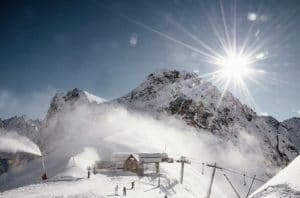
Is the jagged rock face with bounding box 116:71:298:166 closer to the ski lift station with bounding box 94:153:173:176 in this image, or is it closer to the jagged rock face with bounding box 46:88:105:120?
the jagged rock face with bounding box 46:88:105:120

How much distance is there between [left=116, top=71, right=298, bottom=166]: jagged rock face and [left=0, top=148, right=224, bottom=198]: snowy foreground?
2605 inches

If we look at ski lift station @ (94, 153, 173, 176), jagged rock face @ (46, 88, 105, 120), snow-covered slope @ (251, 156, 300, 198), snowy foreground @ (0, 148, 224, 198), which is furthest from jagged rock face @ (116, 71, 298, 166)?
snow-covered slope @ (251, 156, 300, 198)

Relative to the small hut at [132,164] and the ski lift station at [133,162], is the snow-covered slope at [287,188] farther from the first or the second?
the small hut at [132,164]

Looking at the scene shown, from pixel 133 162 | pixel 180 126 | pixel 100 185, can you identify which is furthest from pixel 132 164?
pixel 180 126

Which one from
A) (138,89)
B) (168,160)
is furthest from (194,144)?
(138,89)

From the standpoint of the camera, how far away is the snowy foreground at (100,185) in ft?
99.0

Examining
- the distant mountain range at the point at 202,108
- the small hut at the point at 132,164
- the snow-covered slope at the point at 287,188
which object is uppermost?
the distant mountain range at the point at 202,108

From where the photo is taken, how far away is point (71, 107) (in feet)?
577

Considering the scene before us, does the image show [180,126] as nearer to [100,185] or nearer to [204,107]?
[204,107]

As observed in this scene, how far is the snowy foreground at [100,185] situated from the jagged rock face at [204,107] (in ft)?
217

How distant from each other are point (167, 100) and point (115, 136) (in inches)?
2107

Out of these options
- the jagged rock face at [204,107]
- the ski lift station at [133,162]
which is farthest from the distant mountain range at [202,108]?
the ski lift station at [133,162]

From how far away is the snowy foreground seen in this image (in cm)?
3017

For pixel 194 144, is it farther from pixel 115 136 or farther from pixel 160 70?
pixel 160 70
